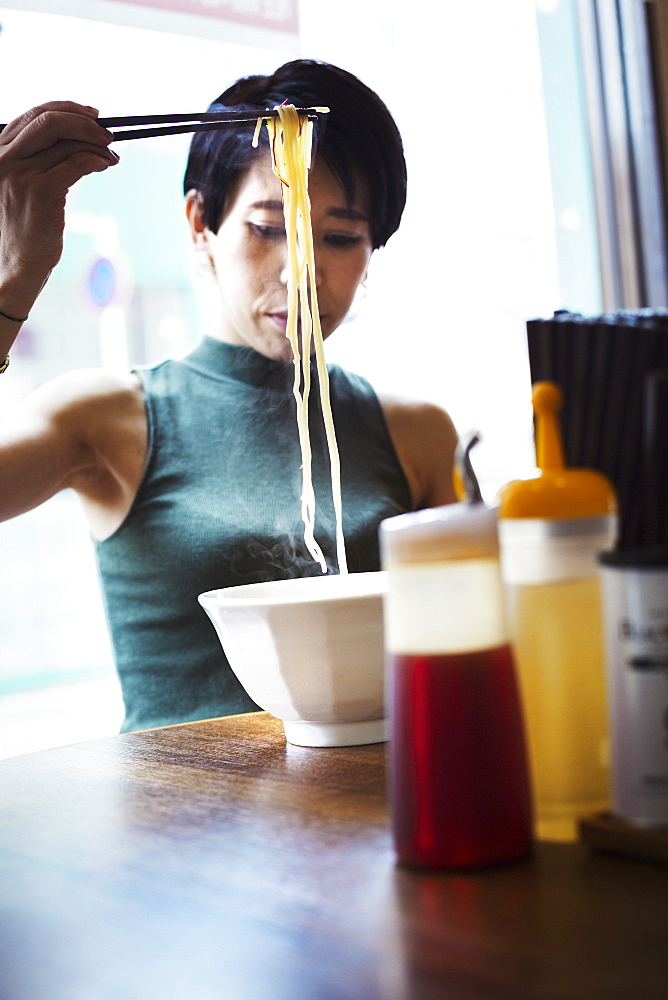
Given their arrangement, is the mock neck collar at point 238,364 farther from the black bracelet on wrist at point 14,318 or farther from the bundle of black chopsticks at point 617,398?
the bundle of black chopsticks at point 617,398

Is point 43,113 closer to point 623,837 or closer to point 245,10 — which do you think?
point 623,837

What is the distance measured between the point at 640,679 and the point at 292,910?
0.21 metres

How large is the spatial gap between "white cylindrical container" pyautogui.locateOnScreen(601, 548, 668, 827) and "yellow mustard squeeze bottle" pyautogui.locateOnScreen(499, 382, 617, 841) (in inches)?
1.4

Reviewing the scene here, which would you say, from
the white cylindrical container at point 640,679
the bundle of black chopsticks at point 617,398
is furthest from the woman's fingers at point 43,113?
the white cylindrical container at point 640,679

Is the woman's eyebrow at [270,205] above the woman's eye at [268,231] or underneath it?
above

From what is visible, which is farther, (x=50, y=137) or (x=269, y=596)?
(x=50, y=137)

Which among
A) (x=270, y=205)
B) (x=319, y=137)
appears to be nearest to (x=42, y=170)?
(x=270, y=205)

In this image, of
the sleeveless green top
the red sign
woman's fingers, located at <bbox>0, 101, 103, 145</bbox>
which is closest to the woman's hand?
woman's fingers, located at <bbox>0, 101, 103, 145</bbox>

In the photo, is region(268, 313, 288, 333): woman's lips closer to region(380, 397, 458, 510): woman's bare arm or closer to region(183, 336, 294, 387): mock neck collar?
region(183, 336, 294, 387): mock neck collar

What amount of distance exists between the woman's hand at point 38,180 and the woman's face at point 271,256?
1.34ft

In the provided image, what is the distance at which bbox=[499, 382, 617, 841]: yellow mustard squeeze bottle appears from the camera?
59 centimetres

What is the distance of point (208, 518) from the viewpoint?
1.56m

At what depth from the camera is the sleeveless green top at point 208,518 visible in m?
1.54

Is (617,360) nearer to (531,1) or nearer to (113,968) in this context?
(113,968)
